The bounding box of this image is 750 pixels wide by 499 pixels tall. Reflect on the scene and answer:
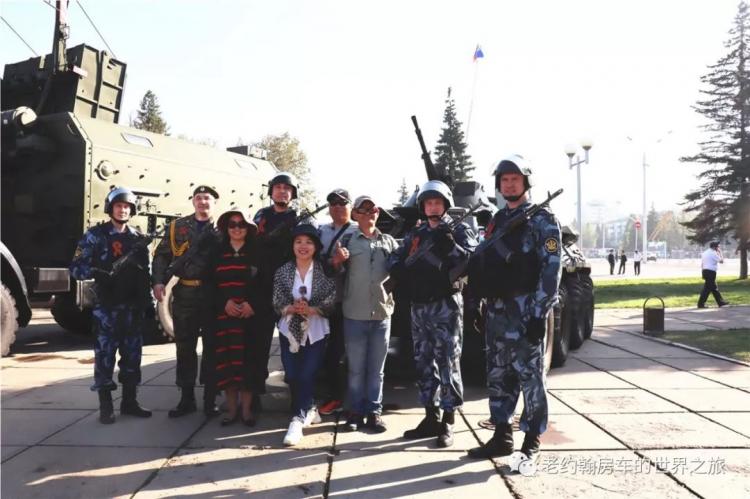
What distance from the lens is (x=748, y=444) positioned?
396cm

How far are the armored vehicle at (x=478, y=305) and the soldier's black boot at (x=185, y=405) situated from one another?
1846mm

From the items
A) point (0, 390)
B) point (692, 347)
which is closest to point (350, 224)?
point (0, 390)

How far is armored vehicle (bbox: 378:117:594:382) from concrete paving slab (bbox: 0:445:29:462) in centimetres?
297

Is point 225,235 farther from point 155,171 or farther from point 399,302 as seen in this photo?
point 155,171

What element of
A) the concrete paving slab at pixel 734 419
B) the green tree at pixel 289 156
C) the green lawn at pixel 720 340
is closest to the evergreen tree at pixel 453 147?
the green tree at pixel 289 156

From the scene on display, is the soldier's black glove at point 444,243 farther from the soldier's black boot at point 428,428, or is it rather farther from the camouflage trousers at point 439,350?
the soldier's black boot at point 428,428

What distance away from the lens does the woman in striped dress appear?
4336mm

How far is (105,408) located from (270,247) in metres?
1.79

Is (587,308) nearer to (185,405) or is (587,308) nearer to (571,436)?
(571,436)

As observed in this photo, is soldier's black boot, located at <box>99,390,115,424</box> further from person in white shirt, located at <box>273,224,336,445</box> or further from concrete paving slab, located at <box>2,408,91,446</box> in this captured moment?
person in white shirt, located at <box>273,224,336,445</box>

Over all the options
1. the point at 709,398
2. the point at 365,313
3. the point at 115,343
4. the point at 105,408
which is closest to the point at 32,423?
the point at 105,408

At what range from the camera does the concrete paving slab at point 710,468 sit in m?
3.20

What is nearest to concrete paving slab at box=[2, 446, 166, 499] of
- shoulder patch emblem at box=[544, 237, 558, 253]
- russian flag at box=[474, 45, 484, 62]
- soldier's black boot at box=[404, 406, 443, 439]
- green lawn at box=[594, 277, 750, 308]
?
soldier's black boot at box=[404, 406, 443, 439]

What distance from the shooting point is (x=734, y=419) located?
181 inches
